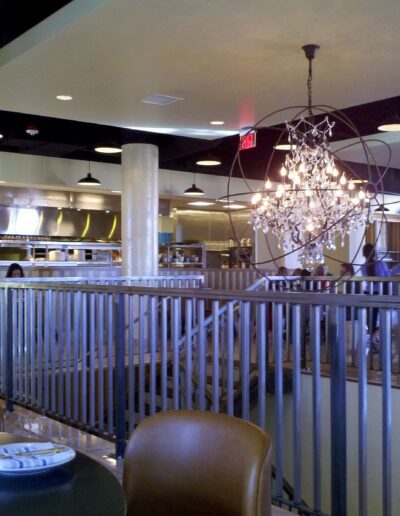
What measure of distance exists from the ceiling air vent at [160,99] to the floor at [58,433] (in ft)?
12.0

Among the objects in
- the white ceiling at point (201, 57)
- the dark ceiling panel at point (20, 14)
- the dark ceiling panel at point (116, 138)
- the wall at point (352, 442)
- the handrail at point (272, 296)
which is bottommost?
the wall at point (352, 442)

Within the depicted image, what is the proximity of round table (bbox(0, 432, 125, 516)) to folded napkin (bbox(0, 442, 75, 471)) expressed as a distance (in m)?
0.02

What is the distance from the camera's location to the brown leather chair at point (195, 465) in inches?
59.8

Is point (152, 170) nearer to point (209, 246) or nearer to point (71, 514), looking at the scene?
point (209, 246)

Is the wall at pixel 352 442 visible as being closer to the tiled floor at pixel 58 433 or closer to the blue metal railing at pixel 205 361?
the blue metal railing at pixel 205 361

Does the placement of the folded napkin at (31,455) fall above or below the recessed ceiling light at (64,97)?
below

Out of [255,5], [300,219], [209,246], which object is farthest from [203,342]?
[209,246]

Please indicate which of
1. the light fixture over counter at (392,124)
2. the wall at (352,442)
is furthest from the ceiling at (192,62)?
the wall at (352,442)

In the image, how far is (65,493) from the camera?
4.23 ft

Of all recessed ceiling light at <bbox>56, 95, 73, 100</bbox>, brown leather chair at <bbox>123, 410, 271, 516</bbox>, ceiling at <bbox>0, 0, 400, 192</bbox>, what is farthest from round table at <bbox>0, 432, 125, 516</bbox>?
recessed ceiling light at <bbox>56, 95, 73, 100</bbox>

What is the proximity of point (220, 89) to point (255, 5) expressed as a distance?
2.19m

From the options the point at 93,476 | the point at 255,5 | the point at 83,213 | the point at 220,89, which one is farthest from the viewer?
the point at 83,213

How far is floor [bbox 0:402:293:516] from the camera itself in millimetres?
3783

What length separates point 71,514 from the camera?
3.87 ft
